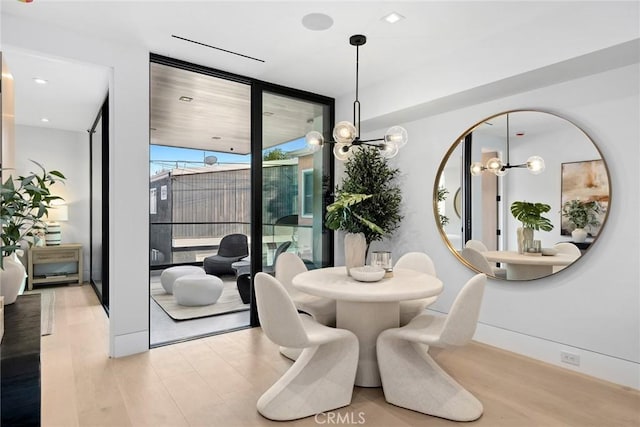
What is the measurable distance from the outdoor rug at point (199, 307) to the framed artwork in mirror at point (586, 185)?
3637 mm

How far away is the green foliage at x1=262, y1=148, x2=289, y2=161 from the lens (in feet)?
13.2

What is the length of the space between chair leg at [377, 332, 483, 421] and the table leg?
19cm

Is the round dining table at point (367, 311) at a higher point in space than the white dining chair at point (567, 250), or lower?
lower

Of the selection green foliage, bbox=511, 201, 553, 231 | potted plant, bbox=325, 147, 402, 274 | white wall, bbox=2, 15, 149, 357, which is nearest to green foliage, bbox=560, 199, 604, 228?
green foliage, bbox=511, 201, 553, 231

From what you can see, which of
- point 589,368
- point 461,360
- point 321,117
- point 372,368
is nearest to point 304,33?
point 321,117

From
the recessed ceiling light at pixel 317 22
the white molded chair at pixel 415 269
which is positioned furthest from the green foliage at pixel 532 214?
the recessed ceiling light at pixel 317 22

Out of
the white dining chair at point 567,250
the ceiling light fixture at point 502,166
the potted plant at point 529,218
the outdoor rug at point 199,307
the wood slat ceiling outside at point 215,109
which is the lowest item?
the outdoor rug at point 199,307

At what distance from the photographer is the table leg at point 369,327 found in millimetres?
2590

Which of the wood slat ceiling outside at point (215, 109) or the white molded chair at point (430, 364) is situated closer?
the white molded chair at point (430, 364)

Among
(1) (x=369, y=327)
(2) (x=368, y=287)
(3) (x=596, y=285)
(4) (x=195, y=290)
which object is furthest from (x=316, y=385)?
(4) (x=195, y=290)

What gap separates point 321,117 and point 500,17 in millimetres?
2328

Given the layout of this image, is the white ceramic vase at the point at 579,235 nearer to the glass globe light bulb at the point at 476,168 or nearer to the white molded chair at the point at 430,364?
the glass globe light bulb at the point at 476,168

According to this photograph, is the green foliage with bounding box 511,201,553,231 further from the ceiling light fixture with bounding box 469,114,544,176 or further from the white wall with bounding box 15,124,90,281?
the white wall with bounding box 15,124,90,281

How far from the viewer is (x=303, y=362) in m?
2.39
